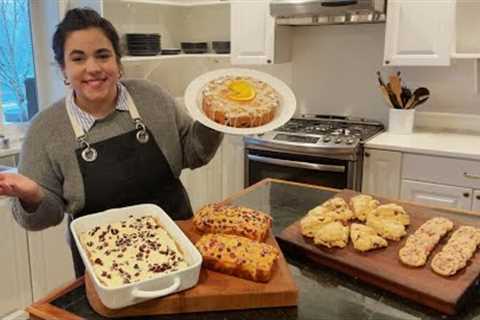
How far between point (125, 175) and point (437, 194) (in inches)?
70.6

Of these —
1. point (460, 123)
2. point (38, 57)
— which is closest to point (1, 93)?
point (38, 57)

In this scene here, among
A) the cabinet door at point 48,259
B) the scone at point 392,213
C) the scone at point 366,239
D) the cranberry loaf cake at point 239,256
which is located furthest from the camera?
the cabinet door at point 48,259

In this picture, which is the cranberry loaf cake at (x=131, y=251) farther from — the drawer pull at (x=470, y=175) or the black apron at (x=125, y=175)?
the drawer pull at (x=470, y=175)

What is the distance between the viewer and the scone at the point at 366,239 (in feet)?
3.71

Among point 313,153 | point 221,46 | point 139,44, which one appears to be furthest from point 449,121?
point 139,44

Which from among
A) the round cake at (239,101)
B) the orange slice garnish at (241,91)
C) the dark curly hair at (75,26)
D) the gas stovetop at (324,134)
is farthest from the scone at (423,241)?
the gas stovetop at (324,134)

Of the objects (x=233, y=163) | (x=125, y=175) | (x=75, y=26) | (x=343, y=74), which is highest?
(x=75, y=26)

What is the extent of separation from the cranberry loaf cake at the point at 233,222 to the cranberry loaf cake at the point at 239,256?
6cm

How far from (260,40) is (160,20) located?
829 millimetres

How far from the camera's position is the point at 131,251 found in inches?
41.0

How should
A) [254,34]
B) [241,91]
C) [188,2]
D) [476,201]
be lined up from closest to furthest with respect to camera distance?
[241,91] → [476,201] → [254,34] → [188,2]

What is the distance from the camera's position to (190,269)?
3.07 feet

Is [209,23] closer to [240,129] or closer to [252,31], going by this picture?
[252,31]

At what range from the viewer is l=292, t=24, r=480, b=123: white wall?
290cm
